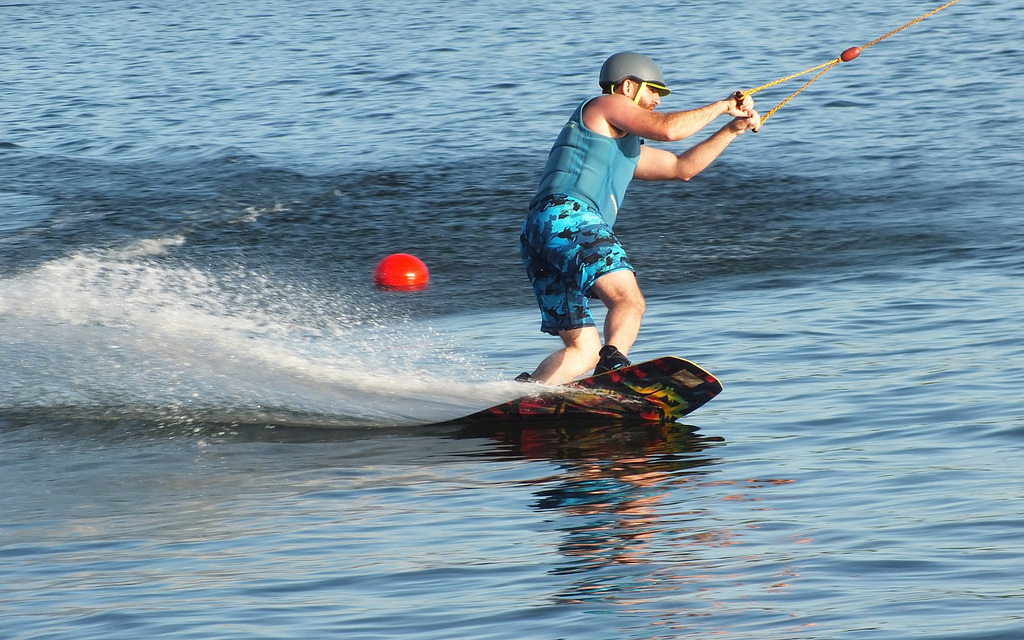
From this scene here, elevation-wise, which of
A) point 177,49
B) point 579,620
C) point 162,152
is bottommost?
point 579,620

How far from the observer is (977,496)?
491 cm

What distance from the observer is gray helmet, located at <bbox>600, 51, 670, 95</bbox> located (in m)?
6.30

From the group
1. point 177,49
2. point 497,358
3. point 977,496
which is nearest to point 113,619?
point 977,496

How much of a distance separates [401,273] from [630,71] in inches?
178

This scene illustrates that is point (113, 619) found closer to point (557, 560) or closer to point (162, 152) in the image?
point (557, 560)

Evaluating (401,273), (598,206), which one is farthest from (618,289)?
(401,273)

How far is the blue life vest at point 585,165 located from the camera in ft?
20.5

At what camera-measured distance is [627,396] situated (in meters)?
6.27

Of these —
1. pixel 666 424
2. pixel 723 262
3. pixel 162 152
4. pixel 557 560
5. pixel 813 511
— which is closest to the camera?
pixel 557 560

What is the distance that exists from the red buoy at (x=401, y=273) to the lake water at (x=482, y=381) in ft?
0.64

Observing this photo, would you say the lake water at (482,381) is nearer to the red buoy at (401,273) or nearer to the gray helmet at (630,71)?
the red buoy at (401,273)

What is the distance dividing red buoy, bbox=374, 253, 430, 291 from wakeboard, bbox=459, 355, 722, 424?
13.7 ft

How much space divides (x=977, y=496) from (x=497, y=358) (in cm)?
342

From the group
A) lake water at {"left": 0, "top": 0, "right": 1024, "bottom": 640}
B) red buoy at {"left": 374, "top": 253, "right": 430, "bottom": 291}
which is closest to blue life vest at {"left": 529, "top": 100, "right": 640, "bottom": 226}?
lake water at {"left": 0, "top": 0, "right": 1024, "bottom": 640}
